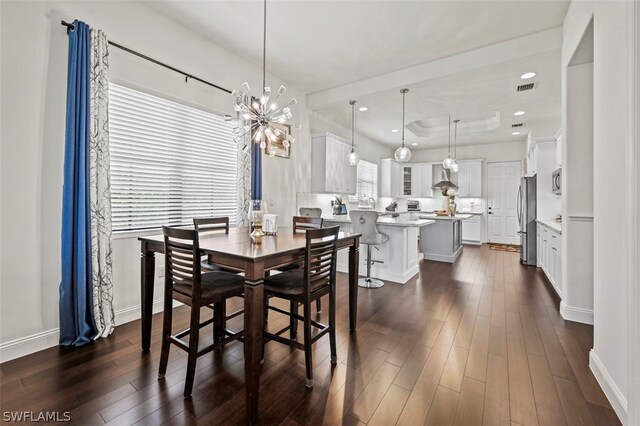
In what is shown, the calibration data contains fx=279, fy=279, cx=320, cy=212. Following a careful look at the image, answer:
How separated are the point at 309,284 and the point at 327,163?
3771mm

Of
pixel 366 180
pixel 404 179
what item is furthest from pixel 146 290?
pixel 404 179

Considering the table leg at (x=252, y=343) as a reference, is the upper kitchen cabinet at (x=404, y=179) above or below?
above

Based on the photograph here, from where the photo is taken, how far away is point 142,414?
5.17ft

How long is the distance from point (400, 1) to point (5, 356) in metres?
4.51

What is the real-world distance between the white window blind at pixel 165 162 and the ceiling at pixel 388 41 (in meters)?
1.04

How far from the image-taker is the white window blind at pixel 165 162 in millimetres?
2809

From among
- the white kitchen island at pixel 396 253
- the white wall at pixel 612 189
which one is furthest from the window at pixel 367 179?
the white wall at pixel 612 189

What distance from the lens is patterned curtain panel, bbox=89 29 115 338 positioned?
95.2 inches

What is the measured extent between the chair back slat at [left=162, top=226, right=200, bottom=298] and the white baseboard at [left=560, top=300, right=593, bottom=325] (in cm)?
357

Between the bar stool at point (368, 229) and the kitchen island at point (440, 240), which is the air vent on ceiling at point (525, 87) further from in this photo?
A: the bar stool at point (368, 229)

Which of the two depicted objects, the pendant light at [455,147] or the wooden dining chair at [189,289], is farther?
the pendant light at [455,147]

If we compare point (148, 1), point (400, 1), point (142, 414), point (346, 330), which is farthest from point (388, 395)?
point (148, 1)

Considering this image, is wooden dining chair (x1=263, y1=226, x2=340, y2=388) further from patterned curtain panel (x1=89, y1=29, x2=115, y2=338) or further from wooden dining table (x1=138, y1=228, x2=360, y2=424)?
patterned curtain panel (x1=89, y1=29, x2=115, y2=338)

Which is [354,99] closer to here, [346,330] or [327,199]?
[327,199]
